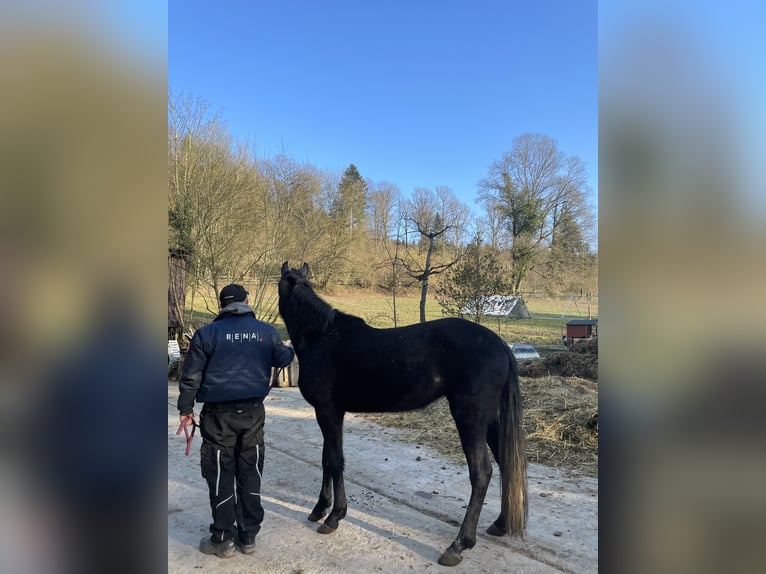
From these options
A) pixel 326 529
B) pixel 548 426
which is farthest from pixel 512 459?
pixel 548 426

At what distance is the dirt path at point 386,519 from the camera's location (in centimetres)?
302

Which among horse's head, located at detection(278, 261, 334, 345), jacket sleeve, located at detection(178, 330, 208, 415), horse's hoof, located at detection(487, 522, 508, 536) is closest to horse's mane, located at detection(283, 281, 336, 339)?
horse's head, located at detection(278, 261, 334, 345)

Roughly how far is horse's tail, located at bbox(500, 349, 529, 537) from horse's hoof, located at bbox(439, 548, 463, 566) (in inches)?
19.4

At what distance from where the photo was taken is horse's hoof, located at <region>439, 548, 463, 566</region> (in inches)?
118

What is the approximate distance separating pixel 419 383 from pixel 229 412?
4.46 ft

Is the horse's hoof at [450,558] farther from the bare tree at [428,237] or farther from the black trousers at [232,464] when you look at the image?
the bare tree at [428,237]

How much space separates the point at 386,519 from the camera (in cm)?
364

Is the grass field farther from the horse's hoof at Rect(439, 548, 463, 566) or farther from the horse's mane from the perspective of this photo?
the horse's hoof at Rect(439, 548, 463, 566)

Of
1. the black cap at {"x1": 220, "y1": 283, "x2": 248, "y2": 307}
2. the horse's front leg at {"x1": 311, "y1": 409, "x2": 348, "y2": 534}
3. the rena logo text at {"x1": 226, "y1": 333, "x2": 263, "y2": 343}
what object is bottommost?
the horse's front leg at {"x1": 311, "y1": 409, "x2": 348, "y2": 534}

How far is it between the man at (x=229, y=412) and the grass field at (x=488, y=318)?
1013 cm

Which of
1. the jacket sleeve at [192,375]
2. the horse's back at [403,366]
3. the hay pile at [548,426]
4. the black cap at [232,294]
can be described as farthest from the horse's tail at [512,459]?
the jacket sleeve at [192,375]
